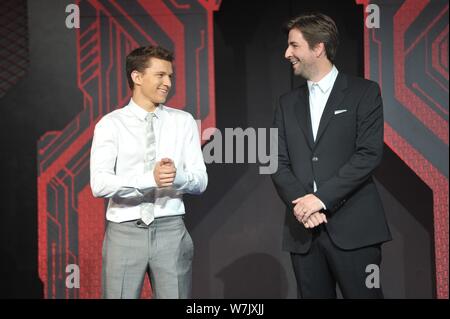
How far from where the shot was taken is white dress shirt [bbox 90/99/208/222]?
2.72 meters

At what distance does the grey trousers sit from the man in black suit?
55 cm

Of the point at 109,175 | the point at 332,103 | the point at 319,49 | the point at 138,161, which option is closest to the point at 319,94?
the point at 332,103

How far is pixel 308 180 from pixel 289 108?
387mm

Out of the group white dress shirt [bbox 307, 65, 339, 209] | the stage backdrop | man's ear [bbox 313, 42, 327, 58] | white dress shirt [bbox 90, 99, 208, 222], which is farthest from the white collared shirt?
the stage backdrop

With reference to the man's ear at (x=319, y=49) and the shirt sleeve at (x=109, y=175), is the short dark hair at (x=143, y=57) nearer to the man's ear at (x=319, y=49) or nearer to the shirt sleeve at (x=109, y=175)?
the shirt sleeve at (x=109, y=175)

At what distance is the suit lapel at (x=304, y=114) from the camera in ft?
9.52

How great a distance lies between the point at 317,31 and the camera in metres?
2.99

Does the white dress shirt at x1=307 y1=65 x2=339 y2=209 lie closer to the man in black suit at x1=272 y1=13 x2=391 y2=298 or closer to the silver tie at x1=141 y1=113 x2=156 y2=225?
the man in black suit at x1=272 y1=13 x2=391 y2=298

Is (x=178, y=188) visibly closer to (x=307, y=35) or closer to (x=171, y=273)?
(x=171, y=273)

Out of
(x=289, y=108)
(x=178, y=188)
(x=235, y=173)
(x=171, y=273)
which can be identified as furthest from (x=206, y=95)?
(x=171, y=273)

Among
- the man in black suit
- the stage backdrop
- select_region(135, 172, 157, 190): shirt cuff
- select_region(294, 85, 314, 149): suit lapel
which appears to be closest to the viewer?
select_region(135, 172, 157, 190): shirt cuff

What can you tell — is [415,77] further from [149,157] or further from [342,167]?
[149,157]

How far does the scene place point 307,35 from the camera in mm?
2992

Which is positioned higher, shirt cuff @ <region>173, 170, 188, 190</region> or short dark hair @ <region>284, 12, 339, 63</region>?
short dark hair @ <region>284, 12, 339, 63</region>
